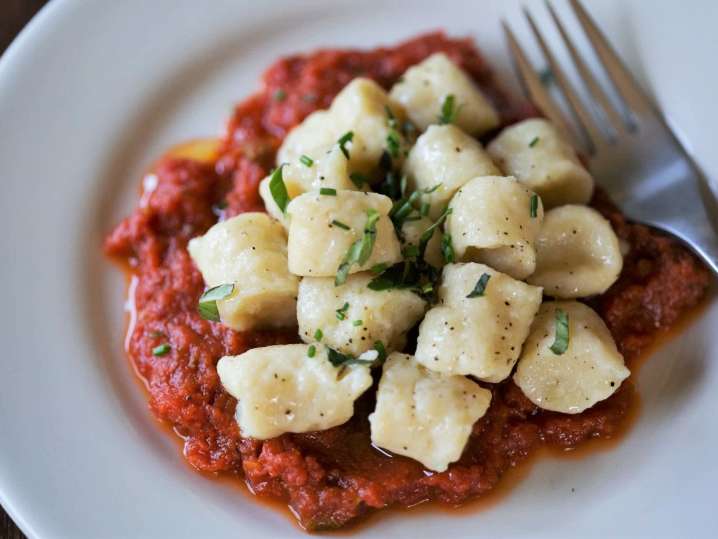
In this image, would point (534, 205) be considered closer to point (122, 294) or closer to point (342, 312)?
point (342, 312)

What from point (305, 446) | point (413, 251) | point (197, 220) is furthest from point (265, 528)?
point (197, 220)

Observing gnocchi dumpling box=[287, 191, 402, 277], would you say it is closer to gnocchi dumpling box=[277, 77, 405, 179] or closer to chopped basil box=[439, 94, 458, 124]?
gnocchi dumpling box=[277, 77, 405, 179]

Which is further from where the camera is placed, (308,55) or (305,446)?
(308,55)

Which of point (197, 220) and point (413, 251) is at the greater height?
point (197, 220)

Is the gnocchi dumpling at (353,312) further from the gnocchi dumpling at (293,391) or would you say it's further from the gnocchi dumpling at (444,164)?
the gnocchi dumpling at (444,164)

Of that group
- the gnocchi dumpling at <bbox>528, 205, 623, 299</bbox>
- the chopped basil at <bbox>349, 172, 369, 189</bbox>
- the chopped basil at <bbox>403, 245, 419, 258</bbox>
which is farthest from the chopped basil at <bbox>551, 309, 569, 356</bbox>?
the chopped basil at <bbox>349, 172, 369, 189</bbox>

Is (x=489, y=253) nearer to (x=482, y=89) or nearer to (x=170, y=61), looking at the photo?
(x=482, y=89)

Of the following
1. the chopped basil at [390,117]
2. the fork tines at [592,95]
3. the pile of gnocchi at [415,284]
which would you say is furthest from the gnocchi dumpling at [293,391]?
the fork tines at [592,95]
